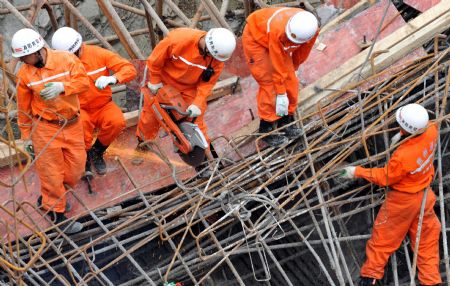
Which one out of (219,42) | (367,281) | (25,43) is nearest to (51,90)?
(25,43)

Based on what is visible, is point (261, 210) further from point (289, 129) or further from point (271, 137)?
point (289, 129)

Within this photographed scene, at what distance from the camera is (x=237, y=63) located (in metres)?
10.2

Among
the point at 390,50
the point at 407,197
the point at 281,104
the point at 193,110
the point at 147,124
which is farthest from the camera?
the point at 390,50

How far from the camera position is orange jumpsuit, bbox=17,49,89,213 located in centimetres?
790

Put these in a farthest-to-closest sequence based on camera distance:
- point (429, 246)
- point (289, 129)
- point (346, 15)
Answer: point (346, 15)
point (289, 129)
point (429, 246)

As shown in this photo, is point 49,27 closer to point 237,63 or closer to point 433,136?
point 237,63

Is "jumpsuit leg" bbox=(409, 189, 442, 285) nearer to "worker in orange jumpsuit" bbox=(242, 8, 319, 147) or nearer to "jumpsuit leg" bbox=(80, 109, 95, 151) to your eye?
"worker in orange jumpsuit" bbox=(242, 8, 319, 147)

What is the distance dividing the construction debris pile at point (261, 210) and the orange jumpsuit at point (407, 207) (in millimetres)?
177

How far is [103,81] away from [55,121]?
753mm

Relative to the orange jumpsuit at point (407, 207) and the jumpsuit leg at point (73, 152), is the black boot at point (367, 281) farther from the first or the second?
the jumpsuit leg at point (73, 152)

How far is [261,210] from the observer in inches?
372

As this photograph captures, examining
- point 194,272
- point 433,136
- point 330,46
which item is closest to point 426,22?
point 330,46

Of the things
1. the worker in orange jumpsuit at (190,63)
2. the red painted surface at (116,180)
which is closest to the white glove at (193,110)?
the worker in orange jumpsuit at (190,63)

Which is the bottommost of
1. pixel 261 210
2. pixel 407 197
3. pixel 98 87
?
pixel 261 210
